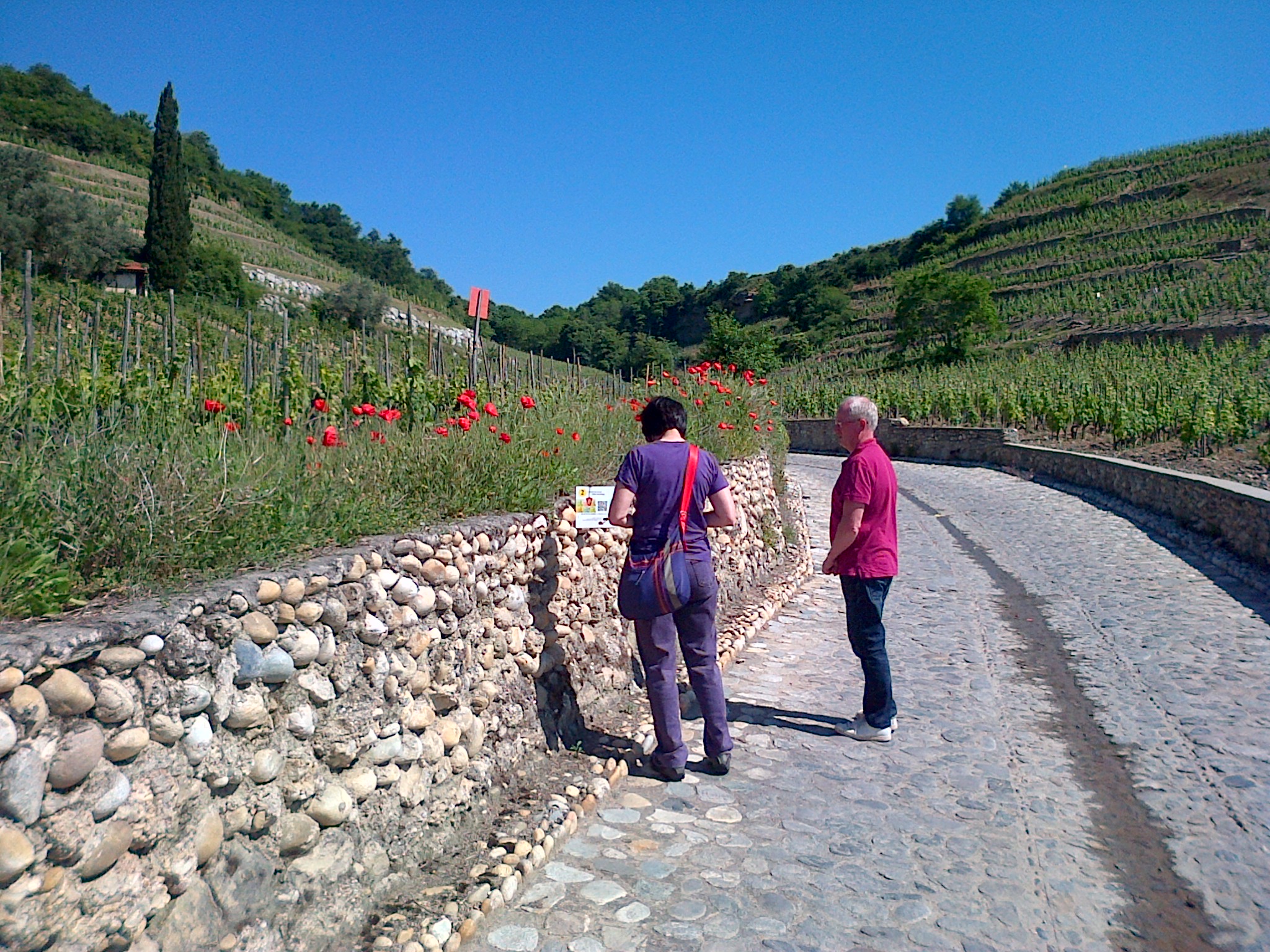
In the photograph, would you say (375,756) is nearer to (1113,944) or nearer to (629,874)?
(629,874)

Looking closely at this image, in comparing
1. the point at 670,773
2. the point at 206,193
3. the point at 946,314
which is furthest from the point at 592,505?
the point at 206,193

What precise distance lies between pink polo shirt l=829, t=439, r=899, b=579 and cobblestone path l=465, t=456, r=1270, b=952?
3.51 ft

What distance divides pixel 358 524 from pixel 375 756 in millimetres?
986

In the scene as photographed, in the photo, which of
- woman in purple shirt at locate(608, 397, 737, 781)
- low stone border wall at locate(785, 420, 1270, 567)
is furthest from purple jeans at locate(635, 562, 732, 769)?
low stone border wall at locate(785, 420, 1270, 567)

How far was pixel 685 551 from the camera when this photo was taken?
4.66 meters

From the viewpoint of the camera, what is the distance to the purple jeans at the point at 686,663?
4605 mm

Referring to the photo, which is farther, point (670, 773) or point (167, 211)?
point (167, 211)

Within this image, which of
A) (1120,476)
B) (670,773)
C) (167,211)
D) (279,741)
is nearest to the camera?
(279,741)

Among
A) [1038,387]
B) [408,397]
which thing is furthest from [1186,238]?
[408,397]

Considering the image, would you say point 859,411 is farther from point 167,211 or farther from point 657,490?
point 167,211

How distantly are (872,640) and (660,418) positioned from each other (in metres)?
1.88

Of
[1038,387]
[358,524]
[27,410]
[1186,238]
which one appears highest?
[1186,238]

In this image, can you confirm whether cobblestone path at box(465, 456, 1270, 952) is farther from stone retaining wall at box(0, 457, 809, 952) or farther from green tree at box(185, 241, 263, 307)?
green tree at box(185, 241, 263, 307)

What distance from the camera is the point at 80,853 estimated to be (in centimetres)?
226
